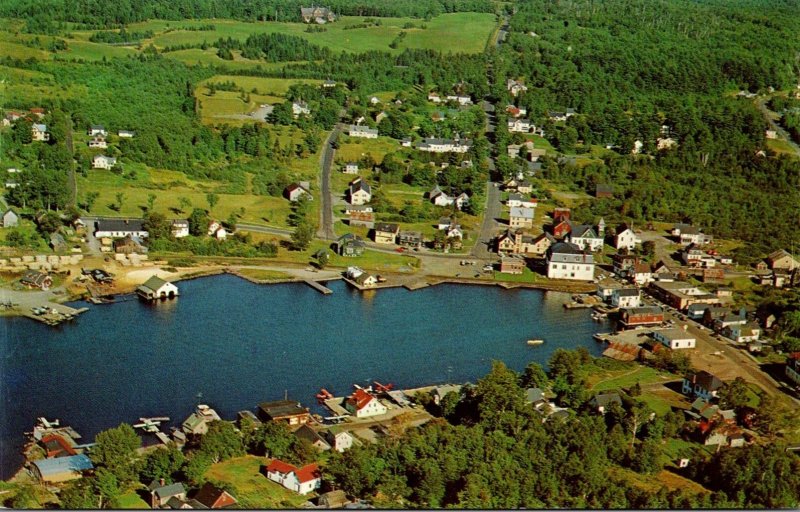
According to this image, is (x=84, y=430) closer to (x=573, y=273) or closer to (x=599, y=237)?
(x=573, y=273)

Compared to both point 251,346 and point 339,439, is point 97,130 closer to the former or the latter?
point 251,346

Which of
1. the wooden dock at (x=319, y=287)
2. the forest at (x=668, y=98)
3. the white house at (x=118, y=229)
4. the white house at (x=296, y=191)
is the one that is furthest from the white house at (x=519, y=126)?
the white house at (x=118, y=229)

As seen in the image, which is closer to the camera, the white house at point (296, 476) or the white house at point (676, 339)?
the white house at point (296, 476)

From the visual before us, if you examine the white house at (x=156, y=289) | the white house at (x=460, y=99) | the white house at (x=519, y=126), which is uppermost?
the white house at (x=460, y=99)

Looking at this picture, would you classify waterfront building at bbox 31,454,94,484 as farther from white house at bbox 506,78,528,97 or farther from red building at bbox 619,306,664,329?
white house at bbox 506,78,528,97

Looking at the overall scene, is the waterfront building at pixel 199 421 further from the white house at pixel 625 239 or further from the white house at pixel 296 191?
the white house at pixel 625 239

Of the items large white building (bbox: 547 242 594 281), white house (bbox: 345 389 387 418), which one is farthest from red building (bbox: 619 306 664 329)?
white house (bbox: 345 389 387 418)

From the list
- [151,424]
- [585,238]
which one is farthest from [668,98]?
[151,424]
